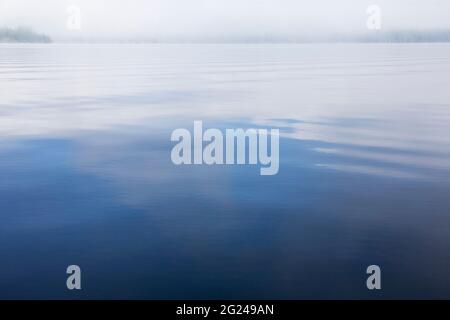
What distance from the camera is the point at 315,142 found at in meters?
10.9

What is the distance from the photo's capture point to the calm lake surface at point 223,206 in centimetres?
644

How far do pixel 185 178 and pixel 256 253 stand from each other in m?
2.35

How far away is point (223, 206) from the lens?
7.99 m

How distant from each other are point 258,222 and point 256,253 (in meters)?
0.71

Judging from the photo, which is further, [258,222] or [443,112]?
[443,112]

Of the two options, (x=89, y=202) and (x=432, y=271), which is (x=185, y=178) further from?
(x=432, y=271)

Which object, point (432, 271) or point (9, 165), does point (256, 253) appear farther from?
point (9, 165)

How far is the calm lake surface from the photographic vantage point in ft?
21.1

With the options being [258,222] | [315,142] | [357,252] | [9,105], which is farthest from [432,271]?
[9,105]

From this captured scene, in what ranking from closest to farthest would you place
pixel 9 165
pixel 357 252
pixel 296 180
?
pixel 357 252
pixel 296 180
pixel 9 165

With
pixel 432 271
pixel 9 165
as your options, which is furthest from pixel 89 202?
pixel 432 271
